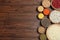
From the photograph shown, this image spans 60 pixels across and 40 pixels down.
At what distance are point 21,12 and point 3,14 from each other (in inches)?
8.4

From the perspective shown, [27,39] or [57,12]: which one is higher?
[57,12]

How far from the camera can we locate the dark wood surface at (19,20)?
67.6 inches

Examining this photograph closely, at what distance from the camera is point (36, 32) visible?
1.70 meters

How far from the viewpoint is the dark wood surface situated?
1716 millimetres

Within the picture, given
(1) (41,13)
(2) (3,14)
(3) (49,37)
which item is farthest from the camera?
(2) (3,14)

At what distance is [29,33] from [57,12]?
38cm

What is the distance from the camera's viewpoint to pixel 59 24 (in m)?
1.59

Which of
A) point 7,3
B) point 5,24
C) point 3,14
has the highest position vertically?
point 7,3

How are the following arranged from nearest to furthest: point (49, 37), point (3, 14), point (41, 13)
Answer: point (49, 37) → point (41, 13) → point (3, 14)

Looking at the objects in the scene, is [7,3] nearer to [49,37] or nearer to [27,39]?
[27,39]

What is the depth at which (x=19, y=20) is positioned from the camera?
1762 mm

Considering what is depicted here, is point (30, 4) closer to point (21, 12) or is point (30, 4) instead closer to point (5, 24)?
point (21, 12)

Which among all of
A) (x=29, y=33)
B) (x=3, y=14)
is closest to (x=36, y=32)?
(x=29, y=33)

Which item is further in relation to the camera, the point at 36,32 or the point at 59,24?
the point at 36,32
